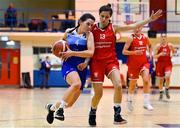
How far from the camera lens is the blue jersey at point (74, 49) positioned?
9711 millimetres

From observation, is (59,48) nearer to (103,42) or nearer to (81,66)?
(81,66)

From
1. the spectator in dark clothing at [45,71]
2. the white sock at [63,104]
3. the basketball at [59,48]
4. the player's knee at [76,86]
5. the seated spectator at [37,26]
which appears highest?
the seated spectator at [37,26]

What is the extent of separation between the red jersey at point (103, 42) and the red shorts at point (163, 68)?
883 centimetres

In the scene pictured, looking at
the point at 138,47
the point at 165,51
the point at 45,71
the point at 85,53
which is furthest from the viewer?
the point at 45,71

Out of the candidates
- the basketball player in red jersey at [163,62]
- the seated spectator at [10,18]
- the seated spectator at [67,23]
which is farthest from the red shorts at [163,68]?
the seated spectator at [10,18]

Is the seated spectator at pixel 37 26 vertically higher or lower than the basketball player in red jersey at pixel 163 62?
higher

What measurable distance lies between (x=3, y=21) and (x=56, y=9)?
18.8ft

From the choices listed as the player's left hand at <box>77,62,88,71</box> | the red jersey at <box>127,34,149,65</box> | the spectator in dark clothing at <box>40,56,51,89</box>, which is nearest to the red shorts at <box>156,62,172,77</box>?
the red jersey at <box>127,34,149,65</box>

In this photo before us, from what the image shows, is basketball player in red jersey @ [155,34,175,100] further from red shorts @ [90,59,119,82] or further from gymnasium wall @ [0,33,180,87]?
gymnasium wall @ [0,33,180,87]

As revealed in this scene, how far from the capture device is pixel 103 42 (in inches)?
396

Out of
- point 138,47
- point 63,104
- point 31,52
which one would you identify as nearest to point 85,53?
point 63,104

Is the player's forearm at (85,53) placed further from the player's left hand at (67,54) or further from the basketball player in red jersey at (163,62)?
the basketball player in red jersey at (163,62)

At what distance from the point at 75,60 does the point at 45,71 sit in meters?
22.0

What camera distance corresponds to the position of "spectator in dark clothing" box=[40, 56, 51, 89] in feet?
103
